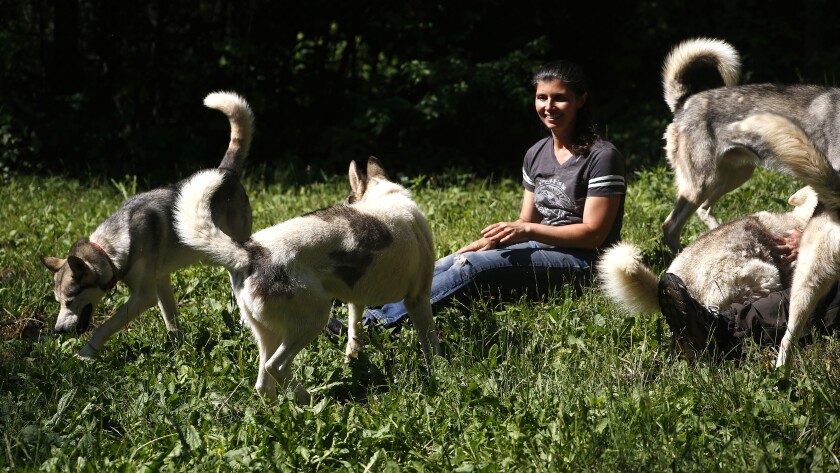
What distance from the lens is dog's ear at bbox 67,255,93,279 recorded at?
439 cm

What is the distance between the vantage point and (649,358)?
12.1 ft

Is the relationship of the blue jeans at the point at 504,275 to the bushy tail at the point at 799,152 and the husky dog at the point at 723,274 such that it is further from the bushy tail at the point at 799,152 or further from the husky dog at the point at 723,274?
the bushy tail at the point at 799,152

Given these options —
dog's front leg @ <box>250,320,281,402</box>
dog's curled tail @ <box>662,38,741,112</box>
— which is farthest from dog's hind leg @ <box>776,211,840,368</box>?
dog's curled tail @ <box>662,38,741,112</box>

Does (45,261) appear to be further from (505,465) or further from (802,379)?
(802,379)

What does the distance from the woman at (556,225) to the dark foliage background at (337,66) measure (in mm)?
5562

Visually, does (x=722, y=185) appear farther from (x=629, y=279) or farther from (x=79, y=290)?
(x=79, y=290)

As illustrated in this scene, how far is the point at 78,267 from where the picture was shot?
175 inches

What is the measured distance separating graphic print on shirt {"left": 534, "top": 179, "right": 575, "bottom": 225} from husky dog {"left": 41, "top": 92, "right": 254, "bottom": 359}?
193 centimetres

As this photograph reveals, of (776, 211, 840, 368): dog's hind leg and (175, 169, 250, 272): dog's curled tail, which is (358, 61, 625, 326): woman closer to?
(776, 211, 840, 368): dog's hind leg

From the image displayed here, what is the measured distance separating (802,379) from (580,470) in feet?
3.62

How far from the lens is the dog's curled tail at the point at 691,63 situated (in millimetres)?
5930

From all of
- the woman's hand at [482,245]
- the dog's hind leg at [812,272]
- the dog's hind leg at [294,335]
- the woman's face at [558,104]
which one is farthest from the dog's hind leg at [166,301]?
the dog's hind leg at [812,272]

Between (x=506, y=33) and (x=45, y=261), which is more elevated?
(x=506, y=33)

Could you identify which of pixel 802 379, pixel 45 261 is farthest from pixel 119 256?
pixel 802 379
